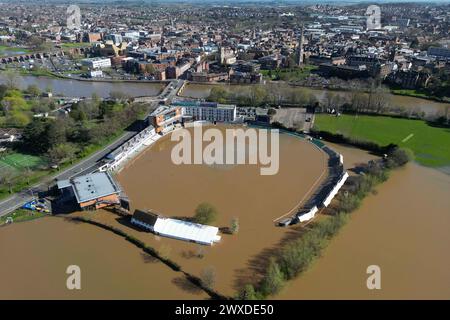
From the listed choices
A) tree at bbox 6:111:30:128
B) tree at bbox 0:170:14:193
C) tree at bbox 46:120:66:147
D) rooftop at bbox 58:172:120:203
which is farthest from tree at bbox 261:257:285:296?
tree at bbox 6:111:30:128

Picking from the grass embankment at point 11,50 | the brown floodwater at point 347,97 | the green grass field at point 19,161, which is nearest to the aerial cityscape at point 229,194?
the green grass field at point 19,161

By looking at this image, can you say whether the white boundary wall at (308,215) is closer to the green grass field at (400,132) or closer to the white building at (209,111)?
the green grass field at (400,132)

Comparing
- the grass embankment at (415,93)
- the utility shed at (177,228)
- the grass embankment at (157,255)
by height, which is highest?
the grass embankment at (415,93)

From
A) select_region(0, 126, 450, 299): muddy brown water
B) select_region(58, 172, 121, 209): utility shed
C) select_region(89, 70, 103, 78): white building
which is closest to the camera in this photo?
select_region(0, 126, 450, 299): muddy brown water

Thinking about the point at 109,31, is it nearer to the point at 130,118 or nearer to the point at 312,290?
the point at 130,118

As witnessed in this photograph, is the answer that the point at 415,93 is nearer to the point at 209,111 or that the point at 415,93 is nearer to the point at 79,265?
the point at 209,111

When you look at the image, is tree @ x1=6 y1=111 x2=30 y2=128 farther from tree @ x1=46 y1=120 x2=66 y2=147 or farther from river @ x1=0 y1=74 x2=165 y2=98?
river @ x1=0 y1=74 x2=165 y2=98
